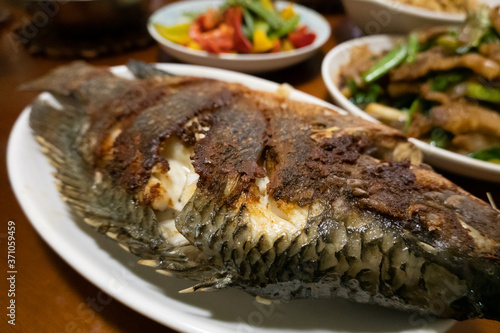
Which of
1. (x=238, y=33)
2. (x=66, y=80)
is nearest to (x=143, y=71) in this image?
(x=66, y=80)

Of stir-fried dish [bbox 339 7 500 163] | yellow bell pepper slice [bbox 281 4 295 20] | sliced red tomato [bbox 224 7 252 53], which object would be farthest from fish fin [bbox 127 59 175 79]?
yellow bell pepper slice [bbox 281 4 295 20]

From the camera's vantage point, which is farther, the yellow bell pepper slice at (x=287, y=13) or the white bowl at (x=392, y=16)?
the yellow bell pepper slice at (x=287, y=13)

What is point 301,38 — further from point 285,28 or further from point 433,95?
point 433,95

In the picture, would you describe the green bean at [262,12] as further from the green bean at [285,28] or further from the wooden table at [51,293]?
the wooden table at [51,293]

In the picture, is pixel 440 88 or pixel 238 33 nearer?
pixel 440 88

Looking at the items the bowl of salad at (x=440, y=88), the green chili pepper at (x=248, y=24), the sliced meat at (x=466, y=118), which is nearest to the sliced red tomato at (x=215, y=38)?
the green chili pepper at (x=248, y=24)

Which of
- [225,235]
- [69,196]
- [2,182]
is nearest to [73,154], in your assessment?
[69,196]
